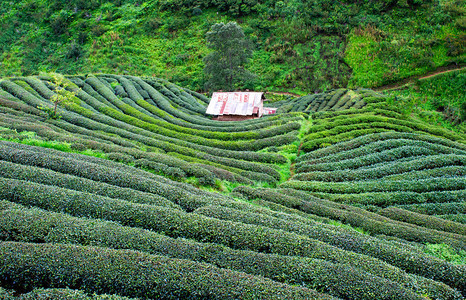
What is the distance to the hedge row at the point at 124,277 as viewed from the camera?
9828 mm

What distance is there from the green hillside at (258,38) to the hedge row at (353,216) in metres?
44.1

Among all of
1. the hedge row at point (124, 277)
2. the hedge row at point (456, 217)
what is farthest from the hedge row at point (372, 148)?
the hedge row at point (124, 277)

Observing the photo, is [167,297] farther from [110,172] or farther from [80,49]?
[80,49]

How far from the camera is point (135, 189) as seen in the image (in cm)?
1683

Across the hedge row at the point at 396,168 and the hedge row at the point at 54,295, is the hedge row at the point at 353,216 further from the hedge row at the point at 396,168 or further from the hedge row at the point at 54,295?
the hedge row at the point at 54,295

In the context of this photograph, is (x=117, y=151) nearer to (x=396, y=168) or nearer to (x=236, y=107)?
(x=396, y=168)

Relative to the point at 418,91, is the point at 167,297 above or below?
below

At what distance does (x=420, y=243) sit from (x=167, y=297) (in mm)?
13790

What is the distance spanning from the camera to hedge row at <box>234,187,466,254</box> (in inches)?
648

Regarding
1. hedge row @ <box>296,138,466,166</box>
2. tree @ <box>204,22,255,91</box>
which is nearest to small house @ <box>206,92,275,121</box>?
tree @ <box>204,22,255,91</box>

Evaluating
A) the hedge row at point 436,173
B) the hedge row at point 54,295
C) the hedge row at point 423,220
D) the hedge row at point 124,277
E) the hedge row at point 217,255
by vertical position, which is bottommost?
the hedge row at point 54,295

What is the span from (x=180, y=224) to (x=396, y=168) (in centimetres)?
1948

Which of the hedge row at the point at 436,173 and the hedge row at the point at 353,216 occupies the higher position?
the hedge row at the point at 436,173

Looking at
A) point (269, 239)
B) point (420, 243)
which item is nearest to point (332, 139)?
point (420, 243)
